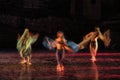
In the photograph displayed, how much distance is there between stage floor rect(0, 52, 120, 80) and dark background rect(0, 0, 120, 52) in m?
4.59

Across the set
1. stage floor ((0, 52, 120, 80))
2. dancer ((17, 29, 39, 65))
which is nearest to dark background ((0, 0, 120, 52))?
stage floor ((0, 52, 120, 80))

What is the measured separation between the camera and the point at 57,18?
3359 centimetres

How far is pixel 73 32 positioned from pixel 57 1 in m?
5.43

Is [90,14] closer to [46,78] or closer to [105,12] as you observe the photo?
[105,12]

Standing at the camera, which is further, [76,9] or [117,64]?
[76,9]

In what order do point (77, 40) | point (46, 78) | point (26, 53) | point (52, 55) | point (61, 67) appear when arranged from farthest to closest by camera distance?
point (77, 40), point (52, 55), point (26, 53), point (61, 67), point (46, 78)

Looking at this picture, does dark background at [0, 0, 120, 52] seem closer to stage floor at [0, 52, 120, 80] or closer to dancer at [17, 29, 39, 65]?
stage floor at [0, 52, 120, 80]

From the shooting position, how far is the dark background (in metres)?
30.1

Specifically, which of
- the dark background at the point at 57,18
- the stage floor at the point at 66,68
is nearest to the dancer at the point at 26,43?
the stage floor at the point at 66,68

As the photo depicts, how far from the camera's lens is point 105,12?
122ft

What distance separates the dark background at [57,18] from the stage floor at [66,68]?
15.1 ft

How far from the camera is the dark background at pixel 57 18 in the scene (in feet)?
98.8

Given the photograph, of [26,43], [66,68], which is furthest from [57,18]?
[66,68]

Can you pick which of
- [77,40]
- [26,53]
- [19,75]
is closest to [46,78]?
[19,75]
